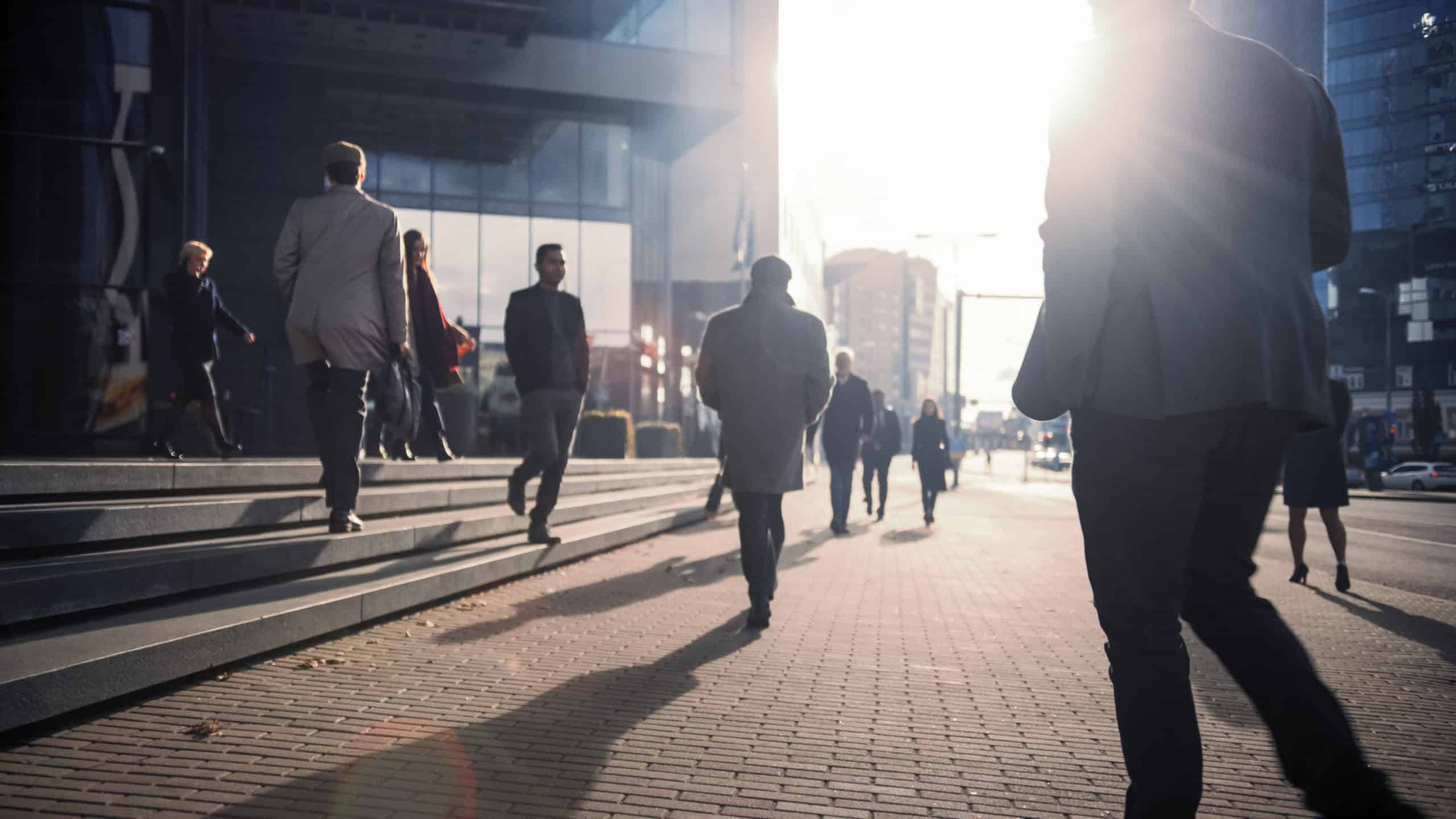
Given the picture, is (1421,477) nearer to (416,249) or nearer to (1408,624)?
(1408,624)

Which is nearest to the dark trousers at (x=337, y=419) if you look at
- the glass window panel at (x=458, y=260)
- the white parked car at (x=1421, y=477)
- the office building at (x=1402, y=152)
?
the office building at (x=1402, y=152)

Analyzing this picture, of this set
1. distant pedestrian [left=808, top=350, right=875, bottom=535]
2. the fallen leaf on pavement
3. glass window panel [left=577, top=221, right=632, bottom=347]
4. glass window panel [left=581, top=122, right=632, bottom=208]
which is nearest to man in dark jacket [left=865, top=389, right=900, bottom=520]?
distant pedestrian [left=808, top=350, right=875, bottom=535]

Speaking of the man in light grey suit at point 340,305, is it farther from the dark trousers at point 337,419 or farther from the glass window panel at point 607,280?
the glass window panel at point 607,280

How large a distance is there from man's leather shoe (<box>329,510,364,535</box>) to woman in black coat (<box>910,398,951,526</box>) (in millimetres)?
9831

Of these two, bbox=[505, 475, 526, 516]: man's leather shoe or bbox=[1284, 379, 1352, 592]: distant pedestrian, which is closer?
bbox=[505, 475, 526, 516]: man's leather shoe

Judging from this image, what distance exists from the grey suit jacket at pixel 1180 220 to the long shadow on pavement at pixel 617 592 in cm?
383

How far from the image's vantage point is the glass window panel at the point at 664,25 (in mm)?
29000

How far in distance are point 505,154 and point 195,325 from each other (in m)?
19.1

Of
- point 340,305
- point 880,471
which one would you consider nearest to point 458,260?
point 880,471

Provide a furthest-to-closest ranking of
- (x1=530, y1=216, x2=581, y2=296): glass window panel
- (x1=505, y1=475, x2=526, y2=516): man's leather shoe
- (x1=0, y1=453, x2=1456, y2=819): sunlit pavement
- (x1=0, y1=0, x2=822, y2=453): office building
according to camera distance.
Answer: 1. (x1=530, y1=216, x2=581, y2=296): glass window panel
2. (x1=0, y1=0, x2=822, y2=453): office building
3. (x1=505, y1=475, x2=526, y2=516): man's leather shoe
4. (x1=0, y1=453, x2=1456, y2=819): sunlit pavement

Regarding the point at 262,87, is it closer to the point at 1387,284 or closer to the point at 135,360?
the point at 135,360

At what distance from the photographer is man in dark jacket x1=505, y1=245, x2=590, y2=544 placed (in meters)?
7.74

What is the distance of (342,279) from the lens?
6.23 metres

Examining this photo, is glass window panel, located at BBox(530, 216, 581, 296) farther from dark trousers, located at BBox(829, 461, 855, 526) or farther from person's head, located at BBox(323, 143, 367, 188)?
person's head, located at BBox(323, 143, 367, 188)
